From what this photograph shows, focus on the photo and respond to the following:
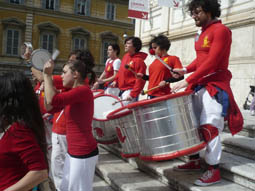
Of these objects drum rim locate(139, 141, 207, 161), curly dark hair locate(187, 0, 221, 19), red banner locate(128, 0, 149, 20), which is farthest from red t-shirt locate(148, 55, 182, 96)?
red banner locate(128, 0, 149, 20)

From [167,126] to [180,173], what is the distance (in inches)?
33.2

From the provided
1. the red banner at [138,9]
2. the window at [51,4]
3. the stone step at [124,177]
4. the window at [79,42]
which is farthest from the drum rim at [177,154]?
the window at [79,42]

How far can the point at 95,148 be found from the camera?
2.64m

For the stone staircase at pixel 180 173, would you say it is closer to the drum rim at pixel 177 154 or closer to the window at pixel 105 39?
the drum rim at pixel 177 154

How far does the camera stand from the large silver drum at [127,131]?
112 inches

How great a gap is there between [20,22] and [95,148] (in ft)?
92.6

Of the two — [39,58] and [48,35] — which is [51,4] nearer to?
[48,35]

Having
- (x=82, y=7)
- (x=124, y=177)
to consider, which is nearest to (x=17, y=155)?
(x=124, y=177)

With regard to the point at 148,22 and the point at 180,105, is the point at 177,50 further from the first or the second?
the point at 180,105

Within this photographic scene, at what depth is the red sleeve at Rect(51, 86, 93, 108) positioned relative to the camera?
92.0 inches

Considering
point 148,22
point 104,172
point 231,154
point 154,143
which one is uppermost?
point 148,22

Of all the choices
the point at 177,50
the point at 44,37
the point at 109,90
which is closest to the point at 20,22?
the point at 44,37

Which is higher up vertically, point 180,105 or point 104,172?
point 180,105

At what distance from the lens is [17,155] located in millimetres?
1449
